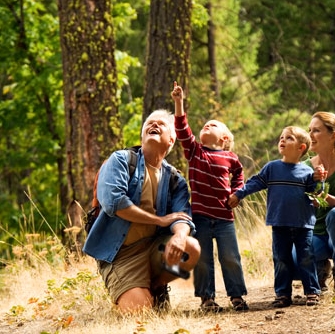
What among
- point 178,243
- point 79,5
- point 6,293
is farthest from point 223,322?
point 79,5

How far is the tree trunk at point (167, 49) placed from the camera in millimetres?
8182

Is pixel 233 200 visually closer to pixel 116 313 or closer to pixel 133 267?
pixel 133 267

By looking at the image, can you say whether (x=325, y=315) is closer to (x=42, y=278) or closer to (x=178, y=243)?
(x=178, y=243)

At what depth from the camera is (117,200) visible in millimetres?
5035

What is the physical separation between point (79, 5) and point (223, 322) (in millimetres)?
4150

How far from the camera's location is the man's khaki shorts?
5225 mm

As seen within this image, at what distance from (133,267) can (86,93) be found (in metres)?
2.95

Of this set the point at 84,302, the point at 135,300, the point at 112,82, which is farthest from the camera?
the point at 112,82

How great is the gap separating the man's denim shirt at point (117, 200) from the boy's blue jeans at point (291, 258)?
0.65m

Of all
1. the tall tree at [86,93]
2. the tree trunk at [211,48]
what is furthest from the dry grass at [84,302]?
the tree trunk at [211,48]

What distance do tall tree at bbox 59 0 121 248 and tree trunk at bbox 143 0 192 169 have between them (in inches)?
22.1

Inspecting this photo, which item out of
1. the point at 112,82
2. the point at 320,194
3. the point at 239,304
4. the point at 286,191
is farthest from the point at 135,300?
the point at 112,82

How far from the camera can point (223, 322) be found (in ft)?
16.0

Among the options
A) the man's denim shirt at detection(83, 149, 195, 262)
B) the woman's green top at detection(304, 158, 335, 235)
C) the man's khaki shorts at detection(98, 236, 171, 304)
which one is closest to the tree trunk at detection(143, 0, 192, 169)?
the woman's green top at detection(304, 158, 335, 235)
